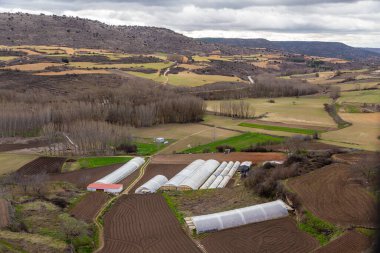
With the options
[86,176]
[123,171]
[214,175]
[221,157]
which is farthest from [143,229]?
[221,157]

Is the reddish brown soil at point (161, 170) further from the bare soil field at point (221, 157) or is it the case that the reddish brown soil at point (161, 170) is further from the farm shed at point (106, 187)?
the farm shed at point (106, 187)

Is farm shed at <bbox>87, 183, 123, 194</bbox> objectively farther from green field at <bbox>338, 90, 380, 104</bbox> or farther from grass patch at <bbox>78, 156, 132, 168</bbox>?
green field at <bbox>338, 90, 380, 104</bbox>

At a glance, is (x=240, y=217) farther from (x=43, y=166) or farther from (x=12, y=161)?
(x=12, y=161)

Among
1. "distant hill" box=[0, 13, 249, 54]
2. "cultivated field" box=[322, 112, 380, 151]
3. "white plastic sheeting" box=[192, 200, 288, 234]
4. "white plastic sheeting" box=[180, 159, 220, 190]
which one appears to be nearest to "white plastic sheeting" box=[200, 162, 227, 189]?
"white plastic sheeting" box=[180, 159, 220, 190]

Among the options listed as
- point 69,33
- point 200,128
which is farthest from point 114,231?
point 69,33

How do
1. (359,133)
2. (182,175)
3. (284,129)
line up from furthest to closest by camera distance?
(284,129) → (359,133) → (182,175)

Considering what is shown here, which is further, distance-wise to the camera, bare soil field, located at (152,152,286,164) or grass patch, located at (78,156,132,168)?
grass patch, located at (78,156,132,168)
